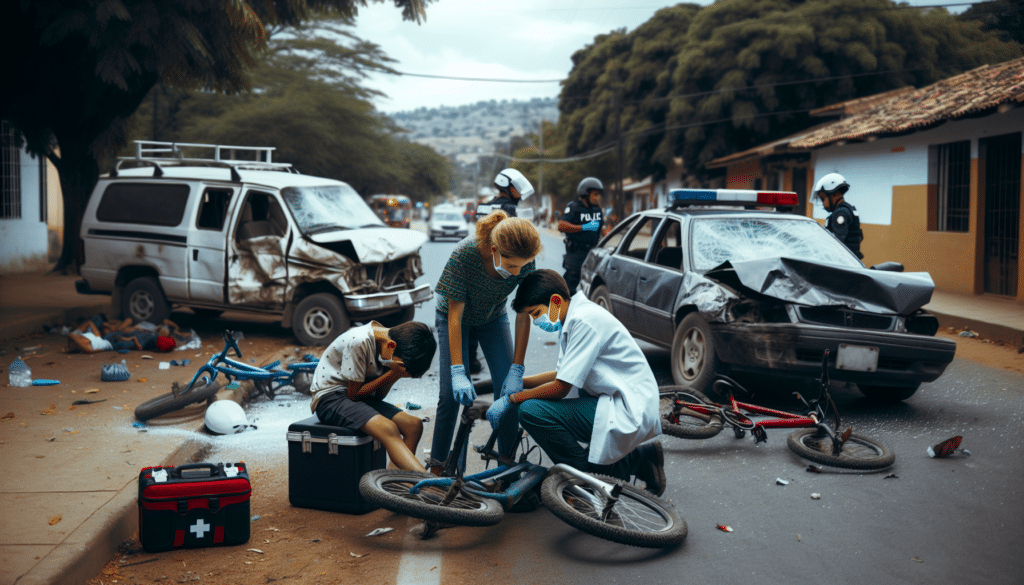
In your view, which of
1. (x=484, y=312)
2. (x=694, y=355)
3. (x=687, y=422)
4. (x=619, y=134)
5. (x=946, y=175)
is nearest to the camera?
(x=484, y=312)

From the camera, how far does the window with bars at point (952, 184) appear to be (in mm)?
16641

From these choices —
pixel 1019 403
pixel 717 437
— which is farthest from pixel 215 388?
pixel 1019 403

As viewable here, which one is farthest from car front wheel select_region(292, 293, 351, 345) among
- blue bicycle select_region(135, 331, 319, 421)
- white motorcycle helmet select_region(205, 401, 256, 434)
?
white motorcycle helmet select_region(205, 401, 256, 434)

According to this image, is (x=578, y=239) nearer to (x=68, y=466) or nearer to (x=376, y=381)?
(x=376, y=381)

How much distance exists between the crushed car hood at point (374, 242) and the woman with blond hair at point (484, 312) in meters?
5.23

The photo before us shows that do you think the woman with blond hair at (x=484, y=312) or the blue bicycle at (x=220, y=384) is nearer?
the woman with blond hair at (x=484, y=312)

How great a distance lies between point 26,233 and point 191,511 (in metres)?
18.0

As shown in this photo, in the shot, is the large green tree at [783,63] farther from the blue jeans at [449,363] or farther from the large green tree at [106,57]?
the blue jeans at [449,363]

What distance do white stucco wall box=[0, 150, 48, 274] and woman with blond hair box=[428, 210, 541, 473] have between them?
671 inches

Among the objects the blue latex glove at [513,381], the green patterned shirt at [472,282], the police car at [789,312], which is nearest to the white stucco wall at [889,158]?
the police car at [789,312]

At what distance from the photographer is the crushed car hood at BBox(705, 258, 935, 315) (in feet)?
22.8

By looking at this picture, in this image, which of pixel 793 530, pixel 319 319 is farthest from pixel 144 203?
pixel 793 530

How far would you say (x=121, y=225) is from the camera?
1110 centimetres

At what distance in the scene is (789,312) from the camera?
7.00 metres
